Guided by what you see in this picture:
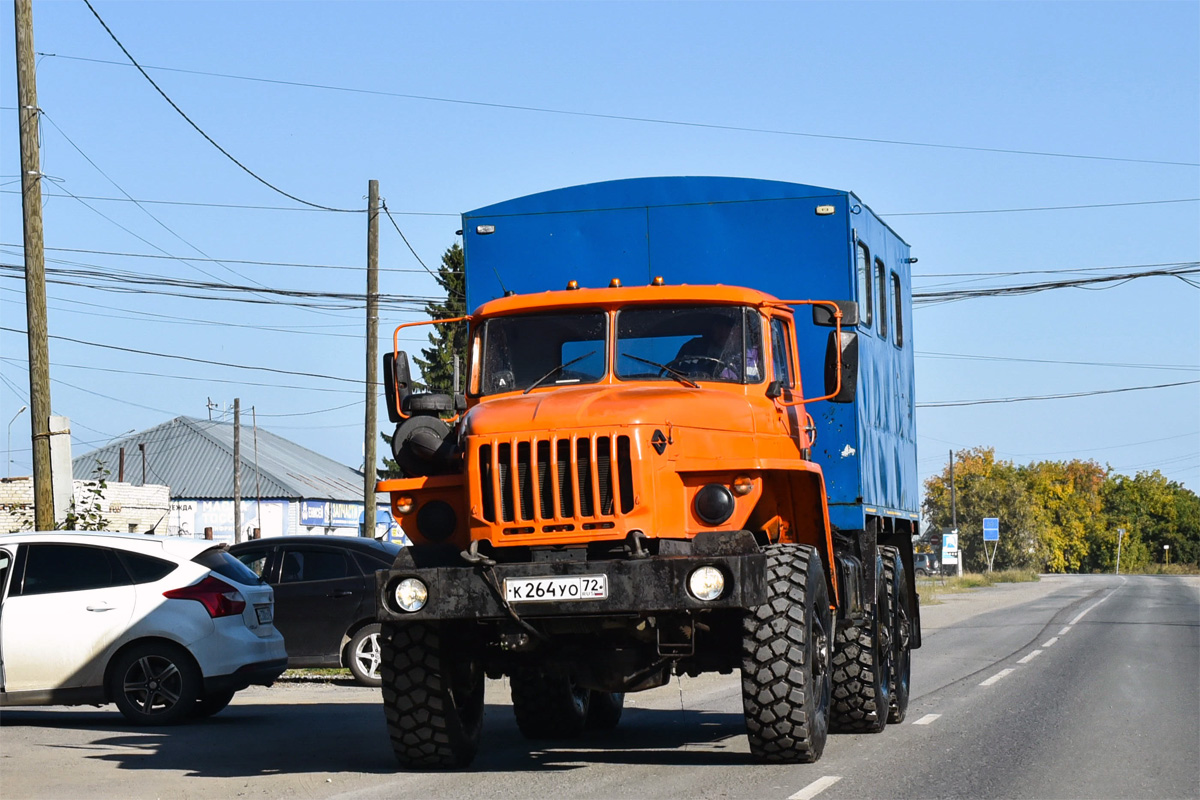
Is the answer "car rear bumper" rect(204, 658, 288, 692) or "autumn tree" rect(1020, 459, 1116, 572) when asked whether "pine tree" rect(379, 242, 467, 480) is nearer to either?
"car rear bumper" rect(204, 658, 288, 692)

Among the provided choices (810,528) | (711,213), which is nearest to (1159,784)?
(810,528)

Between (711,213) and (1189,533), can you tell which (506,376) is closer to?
(711,213)

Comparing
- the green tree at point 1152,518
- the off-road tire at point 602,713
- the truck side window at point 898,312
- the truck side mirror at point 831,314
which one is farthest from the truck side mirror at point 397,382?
the green tree at point 1152,518

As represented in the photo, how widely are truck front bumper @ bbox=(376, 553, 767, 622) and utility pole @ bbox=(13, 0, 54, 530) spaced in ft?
28.7

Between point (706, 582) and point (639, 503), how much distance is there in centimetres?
59

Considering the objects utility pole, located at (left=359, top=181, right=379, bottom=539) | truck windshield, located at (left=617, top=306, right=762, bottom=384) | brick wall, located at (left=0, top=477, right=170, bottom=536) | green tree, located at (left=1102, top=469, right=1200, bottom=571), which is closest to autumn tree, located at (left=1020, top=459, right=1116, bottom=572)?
green tree, located at (left=1102, top=469, right=1200, bottom=571)

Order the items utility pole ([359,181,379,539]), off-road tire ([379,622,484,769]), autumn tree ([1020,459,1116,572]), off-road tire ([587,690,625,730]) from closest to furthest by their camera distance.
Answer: off-road tire ([379,622,484,769]) → off-road tire ([587,690,625,730]) → utility pole ([359,181,379,539]) → autumn tree ([1020,459,1116,572])

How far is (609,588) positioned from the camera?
7730 millimetres

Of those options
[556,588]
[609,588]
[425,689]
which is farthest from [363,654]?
[609,588]

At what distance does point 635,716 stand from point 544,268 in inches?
166

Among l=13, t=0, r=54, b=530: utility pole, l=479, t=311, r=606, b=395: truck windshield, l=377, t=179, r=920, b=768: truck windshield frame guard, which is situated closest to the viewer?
l=377, t=179, r=920, b=768: truck windshield frame guard

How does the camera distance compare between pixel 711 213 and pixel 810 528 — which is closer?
pixel 810 528

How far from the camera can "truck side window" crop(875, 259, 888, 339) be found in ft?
39.2

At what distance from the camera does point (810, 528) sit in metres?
9.04
